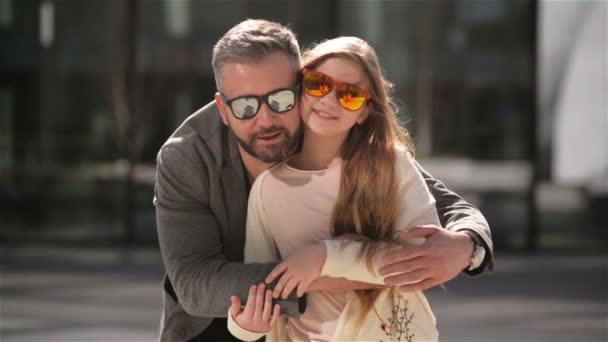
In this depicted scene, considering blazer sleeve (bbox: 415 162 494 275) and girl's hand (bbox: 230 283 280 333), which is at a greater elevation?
blazer sleeve (bbox: 415 162 494 275)

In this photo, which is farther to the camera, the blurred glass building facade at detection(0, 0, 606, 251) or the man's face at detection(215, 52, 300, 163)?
the blurred glass building facade at detection(0, 0, 606, 251)

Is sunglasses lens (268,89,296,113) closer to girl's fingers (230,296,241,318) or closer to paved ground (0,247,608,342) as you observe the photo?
girl's fingers (230,296,241,318)

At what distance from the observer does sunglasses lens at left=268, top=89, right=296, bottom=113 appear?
2863 millimetres

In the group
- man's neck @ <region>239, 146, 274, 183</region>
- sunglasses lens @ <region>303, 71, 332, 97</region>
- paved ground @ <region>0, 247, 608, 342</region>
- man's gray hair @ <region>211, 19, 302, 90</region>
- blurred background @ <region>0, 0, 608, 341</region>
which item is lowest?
paved ground @ <region>0, 247, 608, 342</region>

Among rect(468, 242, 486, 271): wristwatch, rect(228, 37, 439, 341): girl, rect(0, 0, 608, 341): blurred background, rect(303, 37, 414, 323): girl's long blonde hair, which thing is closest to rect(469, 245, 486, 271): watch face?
rect(468, 242, 486, 271): wristwatch

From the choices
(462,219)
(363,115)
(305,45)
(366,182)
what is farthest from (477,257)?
(305,45)

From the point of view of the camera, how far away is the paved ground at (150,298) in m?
7.05

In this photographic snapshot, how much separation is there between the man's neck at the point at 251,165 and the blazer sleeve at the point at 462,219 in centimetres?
48

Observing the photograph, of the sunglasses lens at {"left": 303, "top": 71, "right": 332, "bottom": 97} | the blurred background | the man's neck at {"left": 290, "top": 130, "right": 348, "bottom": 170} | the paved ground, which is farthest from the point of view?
the blurred background

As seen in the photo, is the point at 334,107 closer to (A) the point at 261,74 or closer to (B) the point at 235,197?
(A) the point at 261,74

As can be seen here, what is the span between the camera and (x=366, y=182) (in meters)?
2.76

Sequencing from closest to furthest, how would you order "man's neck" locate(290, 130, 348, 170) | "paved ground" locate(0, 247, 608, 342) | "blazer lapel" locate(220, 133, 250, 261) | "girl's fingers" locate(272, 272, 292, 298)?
"girl's fingers" locate(272, 272, 292, 298), "man's neck" locate(290, 130, 348, 170), "blazer lapel" locate(220, 133, 250, 261), "paved ground" locate(0, 247, 608, 342)

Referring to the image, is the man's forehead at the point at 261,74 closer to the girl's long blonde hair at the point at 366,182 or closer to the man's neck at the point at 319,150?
the girl's long blonde hair at the point at 366,182

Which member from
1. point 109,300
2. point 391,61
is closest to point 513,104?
point 391,61
